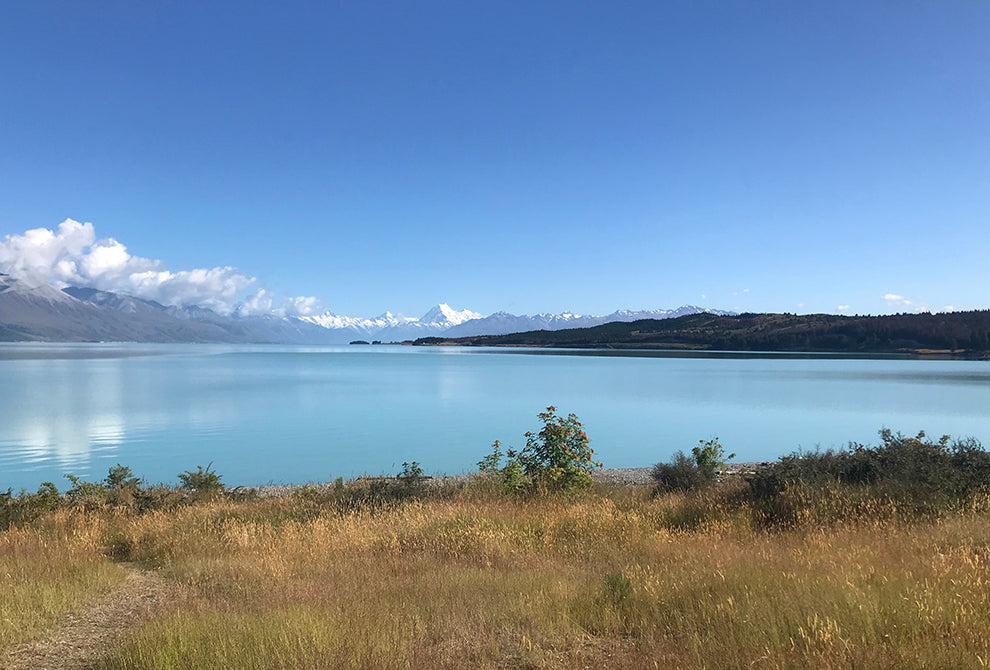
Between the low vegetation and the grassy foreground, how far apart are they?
0.11 ft

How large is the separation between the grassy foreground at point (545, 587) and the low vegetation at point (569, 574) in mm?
32

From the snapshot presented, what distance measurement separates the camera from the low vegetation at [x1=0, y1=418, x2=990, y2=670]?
5352 millimetres

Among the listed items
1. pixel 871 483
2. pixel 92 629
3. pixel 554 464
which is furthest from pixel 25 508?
pixel 871 483

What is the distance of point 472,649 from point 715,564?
3.74 metres

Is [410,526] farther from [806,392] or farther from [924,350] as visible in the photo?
[924,350]

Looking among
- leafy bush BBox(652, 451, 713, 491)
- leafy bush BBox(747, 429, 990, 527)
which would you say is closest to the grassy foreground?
leafy bush BBox(747, 429, 990, 527)

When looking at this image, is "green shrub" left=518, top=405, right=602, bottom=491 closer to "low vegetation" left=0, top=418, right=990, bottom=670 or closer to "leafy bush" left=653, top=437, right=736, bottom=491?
"low vegetation" left=0, top=418, right=990, bottom=670

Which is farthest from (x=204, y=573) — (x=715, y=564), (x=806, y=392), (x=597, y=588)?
(x=806, y=392)

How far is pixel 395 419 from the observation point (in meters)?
46.9

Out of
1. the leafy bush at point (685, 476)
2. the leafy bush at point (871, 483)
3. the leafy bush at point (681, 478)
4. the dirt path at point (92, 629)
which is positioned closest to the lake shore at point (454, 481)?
the leafy bush at point (685, 476)

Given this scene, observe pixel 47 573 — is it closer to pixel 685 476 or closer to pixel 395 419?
pixel 685 476

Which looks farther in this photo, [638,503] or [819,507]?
[638,503]

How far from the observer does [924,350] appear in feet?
549

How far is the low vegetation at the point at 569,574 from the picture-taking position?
211 inches
